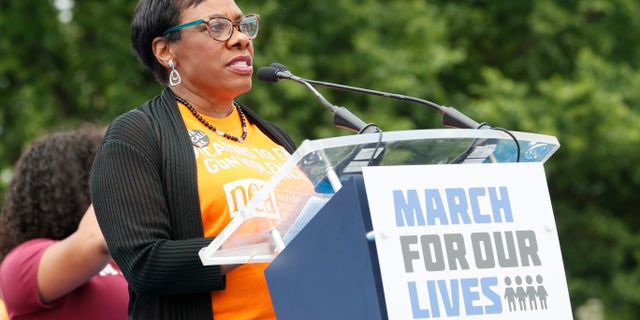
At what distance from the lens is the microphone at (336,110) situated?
2.42 meters

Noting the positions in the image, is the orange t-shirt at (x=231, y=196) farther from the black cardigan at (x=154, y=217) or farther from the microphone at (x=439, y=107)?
the microphone at (x=439, y=107)

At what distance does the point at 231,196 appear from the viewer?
2.71 metres

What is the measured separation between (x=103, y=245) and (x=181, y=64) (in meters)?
0.72

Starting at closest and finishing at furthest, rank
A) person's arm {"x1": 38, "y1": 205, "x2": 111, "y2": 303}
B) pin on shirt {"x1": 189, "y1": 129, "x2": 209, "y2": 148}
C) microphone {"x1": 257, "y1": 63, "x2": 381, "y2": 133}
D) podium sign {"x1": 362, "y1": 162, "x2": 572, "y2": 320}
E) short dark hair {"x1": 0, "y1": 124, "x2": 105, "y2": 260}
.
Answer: podium sign {"x1": 362, "y1": 162, "x2": 572, "y2": 320}, microphone {"x1": 257, "y1": 63, "x2": 381, "y2": 133}, pin on shirt {"x1": 189, "y1": 129, "x2": 209, "y2": 148}, person's arm {"x1": 38, "y1": 205, "x2": 111, "y2": 303}, short dark hair {"x1": 0, "y1": 124, "x2": 105, "y2": 260}

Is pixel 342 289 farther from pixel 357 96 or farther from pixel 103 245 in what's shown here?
pixel 357 96

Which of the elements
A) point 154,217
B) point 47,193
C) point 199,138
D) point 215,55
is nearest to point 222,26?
point 215,55

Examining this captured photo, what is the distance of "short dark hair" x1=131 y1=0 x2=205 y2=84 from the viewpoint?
296 centimetres

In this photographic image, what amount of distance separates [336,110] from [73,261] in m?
1.27

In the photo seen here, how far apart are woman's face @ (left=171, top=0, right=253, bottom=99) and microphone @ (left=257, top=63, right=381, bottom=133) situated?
6 centimetres

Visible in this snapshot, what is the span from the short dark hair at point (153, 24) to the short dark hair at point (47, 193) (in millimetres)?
956

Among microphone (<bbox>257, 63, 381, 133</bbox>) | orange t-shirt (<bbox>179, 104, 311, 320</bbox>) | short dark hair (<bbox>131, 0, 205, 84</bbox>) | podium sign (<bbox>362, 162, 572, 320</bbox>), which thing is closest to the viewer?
podium sign (<bbox>362, 162, 572, 320</bbox>)

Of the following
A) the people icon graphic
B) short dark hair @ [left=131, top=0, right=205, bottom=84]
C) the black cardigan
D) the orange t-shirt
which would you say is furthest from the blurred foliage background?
the people icon graphic

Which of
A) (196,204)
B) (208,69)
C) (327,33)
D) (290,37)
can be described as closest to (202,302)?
(196,204)

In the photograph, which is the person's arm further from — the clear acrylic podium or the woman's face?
the clear acrylic podium
